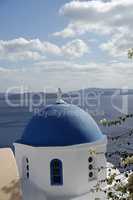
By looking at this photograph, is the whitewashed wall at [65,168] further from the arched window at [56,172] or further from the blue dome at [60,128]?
the blue dome at [60,128]

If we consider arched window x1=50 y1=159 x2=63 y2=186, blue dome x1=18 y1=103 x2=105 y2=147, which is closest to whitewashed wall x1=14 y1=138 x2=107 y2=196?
arched window x1=50 y1=159 x2=63 y2=186

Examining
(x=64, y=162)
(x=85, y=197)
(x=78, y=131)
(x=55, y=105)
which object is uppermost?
(x=55, y=105)

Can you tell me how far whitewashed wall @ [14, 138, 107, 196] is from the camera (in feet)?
44.5

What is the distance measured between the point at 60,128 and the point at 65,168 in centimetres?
145

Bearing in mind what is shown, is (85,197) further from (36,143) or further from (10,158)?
(10,158)

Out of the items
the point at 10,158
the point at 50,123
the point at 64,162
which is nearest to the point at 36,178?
the point at 64,162

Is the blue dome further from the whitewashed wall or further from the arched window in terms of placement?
the arched window

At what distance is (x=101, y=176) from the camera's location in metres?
14.6

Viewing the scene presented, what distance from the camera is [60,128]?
1373 centimetres

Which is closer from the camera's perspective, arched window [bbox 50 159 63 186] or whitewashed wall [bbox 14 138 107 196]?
whitewashed wall [bbox 14 138 107 196]

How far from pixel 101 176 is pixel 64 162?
71.9 inches

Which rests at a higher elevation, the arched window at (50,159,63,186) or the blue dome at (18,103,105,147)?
the blue dome at (18,103,105,147)

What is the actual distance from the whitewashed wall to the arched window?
11 centimetres

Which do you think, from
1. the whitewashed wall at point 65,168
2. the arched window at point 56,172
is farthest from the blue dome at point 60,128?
the arched window at point 56,172
